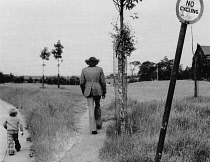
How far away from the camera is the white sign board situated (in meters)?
3.73

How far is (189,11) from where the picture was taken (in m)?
3.75

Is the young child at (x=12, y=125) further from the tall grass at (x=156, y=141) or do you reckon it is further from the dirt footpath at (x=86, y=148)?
the tall grass at (x=156, y=141)

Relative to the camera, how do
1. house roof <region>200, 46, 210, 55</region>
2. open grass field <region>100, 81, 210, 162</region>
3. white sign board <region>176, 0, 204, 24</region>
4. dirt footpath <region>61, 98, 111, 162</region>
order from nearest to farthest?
white sign board <region>176, 0, 204, 24</region>
open grass field <region>100, 81, 210, 162</region>
dirt footpath <region>61, 98, 111, 162</region>
house roof <region>200, 46, 210, 55</region>

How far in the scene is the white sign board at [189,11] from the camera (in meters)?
3.73

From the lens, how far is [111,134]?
6988 millimetres

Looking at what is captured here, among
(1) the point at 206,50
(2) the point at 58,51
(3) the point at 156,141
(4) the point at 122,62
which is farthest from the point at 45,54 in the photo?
(3) the point at 156,141

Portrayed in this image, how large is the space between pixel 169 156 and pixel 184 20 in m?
2.57

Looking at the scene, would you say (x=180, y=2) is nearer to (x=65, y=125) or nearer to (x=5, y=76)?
(x=65, y=125)

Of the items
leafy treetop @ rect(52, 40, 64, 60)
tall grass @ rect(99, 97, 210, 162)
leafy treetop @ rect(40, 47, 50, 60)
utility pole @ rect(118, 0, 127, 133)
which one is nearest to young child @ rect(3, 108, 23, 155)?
tall grass @ rect(99, 97, 210, 162)

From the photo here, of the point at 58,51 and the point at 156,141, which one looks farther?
the point at 58,51

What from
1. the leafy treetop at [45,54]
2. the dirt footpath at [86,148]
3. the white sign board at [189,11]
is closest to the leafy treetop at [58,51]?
the leafy treetop at [45,54]

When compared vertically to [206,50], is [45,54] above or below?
below

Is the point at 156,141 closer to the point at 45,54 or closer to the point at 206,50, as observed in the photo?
the point at 45,54

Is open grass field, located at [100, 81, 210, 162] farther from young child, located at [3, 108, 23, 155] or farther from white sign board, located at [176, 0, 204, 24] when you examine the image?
young child, located at [3, 108, 23, 155]
